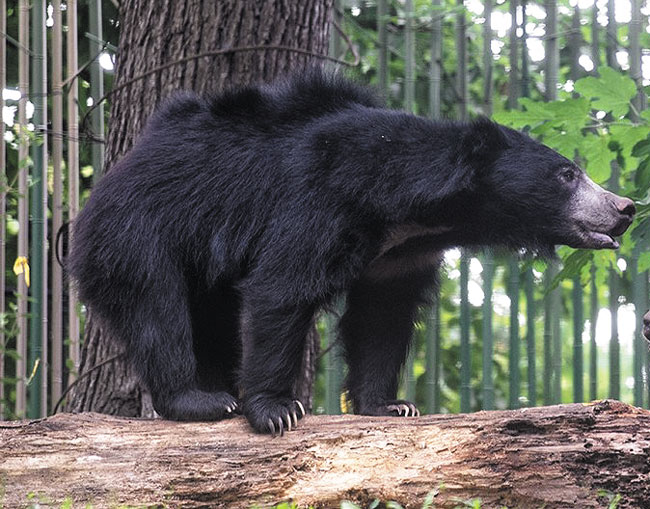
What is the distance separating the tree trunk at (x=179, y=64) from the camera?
419 centimetres

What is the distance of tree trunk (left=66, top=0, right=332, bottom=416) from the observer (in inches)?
165

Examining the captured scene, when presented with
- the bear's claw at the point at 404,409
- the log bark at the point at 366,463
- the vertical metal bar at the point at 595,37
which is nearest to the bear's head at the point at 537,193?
the bear's claw at the point at 404,409

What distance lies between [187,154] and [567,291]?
13.9 ft

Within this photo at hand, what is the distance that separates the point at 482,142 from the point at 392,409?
0.99 meters

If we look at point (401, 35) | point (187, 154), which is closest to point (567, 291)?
point (401, 35)

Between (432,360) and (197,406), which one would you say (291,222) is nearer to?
(197,406)

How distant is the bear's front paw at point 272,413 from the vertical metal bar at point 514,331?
5.99 ft

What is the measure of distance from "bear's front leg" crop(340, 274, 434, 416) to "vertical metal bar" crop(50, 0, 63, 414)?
1368 millimetres

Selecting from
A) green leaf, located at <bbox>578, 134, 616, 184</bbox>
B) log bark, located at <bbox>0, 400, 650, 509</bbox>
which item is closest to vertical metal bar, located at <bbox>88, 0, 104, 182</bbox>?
log bark, located at <bbox>0, 400, 650, 509</bbox>

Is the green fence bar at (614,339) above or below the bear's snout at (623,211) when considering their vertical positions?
below

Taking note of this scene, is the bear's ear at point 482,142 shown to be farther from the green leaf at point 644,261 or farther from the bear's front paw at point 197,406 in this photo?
the bear's front paw at point 197,406

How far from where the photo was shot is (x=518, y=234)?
3703 mm

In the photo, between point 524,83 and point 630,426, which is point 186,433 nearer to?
point 630,426

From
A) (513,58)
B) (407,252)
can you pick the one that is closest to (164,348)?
(407,252)
